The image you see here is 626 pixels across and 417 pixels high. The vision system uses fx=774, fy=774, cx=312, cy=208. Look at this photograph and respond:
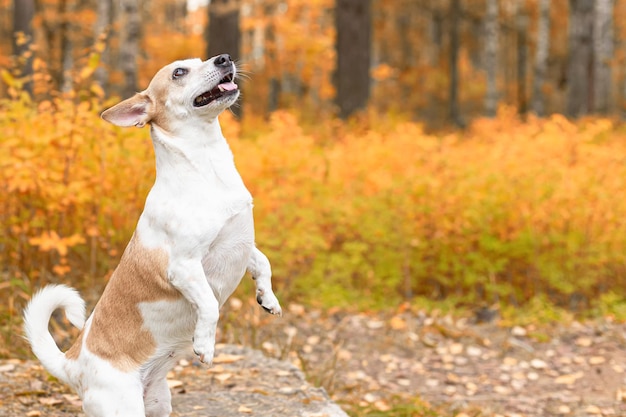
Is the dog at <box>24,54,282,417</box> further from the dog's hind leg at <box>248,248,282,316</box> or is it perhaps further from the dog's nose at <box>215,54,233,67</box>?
the dog's hind leg at <box>248,248,282,316</box>

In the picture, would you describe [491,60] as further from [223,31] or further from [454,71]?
[223,31]

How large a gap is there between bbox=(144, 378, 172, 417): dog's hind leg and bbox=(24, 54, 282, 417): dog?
0.02 metres

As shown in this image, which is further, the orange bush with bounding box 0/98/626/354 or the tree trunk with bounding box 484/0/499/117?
the tree trunk with bounding box 484/0/499/117

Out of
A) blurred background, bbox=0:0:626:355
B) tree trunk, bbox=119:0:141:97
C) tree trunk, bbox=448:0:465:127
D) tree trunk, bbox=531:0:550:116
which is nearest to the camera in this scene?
blurred background, bbox=0:0:626:355

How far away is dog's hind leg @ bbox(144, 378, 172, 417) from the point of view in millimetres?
3328

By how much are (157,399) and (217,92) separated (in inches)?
53.2

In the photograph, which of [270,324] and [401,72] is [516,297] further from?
[401,72]

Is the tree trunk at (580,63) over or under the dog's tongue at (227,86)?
over

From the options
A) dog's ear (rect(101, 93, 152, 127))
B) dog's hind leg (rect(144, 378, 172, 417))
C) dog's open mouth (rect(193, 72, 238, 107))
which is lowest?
dog's hind leg (rect(144, 378, 172, 417))

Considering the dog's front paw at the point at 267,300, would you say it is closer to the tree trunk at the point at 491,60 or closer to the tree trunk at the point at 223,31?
the tree trunk at the point at 223,31

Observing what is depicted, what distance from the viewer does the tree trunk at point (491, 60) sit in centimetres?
1641

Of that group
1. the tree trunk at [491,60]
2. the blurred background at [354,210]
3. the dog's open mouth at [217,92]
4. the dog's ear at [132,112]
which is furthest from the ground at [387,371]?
the tree trunk at [491,60]

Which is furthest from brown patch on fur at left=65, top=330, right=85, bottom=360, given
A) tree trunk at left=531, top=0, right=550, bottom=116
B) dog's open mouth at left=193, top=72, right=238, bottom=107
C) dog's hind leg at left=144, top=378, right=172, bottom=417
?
tree trunk at left=531, top=0, right=550, bottom=116

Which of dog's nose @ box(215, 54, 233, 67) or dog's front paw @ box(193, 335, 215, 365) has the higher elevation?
dog's nose @ box(215, 54, 233, 67)
